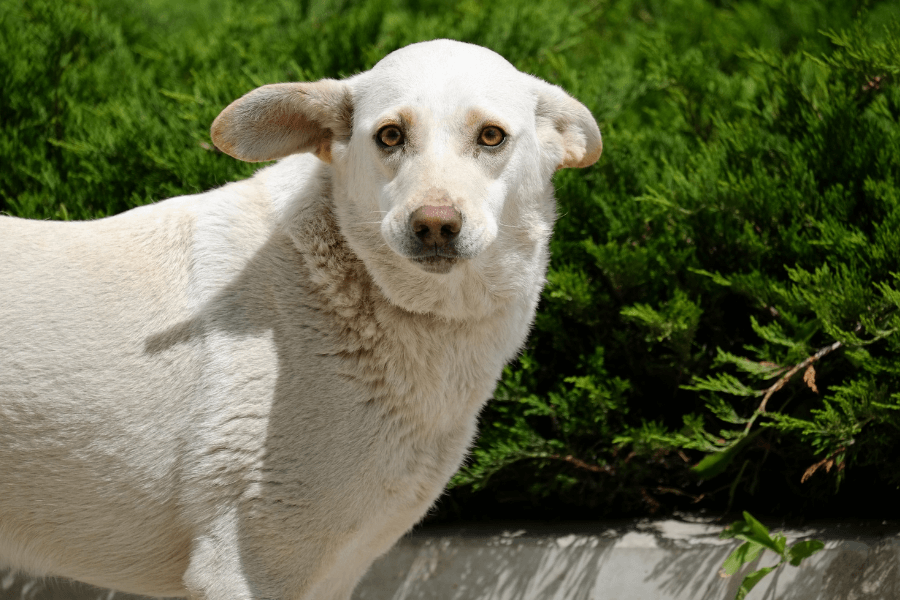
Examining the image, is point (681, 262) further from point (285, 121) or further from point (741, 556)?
point (285, 121)

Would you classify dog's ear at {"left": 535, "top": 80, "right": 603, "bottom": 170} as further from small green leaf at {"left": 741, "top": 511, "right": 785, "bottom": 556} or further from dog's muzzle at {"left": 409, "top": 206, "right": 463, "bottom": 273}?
small green leaf at {"left": 741, "top": 511, "right": 785, "bottom": 556}

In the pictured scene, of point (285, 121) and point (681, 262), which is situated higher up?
point (285, 121)

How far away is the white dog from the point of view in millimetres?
2236

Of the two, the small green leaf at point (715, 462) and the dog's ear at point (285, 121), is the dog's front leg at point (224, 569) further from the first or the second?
the small green leaf at point (715, 462)

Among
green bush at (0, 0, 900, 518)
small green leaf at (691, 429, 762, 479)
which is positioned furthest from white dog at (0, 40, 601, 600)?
Result: small green leaf at (691, 429, 762, 479)

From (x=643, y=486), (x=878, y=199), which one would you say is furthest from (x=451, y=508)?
(x=878, y=199)

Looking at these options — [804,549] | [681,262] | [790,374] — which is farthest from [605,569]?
[681,262]

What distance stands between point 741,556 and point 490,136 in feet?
5.67

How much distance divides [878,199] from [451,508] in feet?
6.71

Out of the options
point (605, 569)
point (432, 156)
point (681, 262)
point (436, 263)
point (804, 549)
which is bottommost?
point (605, 569)

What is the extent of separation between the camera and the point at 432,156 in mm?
2207

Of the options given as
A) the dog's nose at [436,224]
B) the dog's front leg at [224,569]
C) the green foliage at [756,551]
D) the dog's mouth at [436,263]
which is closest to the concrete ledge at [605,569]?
the green foliage at [756,551]

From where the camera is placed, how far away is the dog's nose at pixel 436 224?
2.07 meters

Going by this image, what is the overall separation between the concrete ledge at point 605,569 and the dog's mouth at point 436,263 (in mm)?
1487
